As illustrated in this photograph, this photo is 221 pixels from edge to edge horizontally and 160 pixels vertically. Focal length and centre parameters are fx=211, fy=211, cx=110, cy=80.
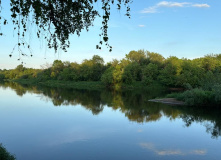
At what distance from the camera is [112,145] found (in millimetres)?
10203

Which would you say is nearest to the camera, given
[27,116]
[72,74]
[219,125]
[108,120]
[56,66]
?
[219,125]

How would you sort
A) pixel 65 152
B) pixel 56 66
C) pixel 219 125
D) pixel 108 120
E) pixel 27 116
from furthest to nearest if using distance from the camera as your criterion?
pixel 56 66 → pixel 27 116 → pixel 108 120 → pixel 219 125 → pixel 65 152

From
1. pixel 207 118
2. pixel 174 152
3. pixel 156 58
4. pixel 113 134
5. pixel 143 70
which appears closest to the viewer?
pixel 174 152

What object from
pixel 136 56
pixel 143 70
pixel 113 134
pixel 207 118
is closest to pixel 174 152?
pixel 113 134

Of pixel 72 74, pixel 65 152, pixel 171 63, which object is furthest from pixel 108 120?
Answer: pixel 72 74

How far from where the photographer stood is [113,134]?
12172 millimetres

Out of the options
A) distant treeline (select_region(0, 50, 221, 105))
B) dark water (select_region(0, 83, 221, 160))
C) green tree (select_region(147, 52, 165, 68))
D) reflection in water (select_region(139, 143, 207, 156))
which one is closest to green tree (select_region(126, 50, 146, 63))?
distant treeline (select_region(0, 50, 221, 105))

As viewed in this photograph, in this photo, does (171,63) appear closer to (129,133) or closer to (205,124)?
(205,124)

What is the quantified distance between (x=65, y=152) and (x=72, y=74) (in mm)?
52676

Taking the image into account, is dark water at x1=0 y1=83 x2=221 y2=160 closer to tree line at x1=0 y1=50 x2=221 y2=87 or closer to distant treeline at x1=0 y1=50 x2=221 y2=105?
distant treeline at x1=0 y1=50 x2=221 y2=105

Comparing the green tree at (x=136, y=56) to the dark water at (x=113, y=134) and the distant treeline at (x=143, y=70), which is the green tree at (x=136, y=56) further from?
the dark water at (x=113, y=134)

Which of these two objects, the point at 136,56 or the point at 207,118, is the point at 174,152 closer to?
the point at 207,118

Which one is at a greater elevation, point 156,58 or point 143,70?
point 156,58

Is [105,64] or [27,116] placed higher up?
[105,64]
